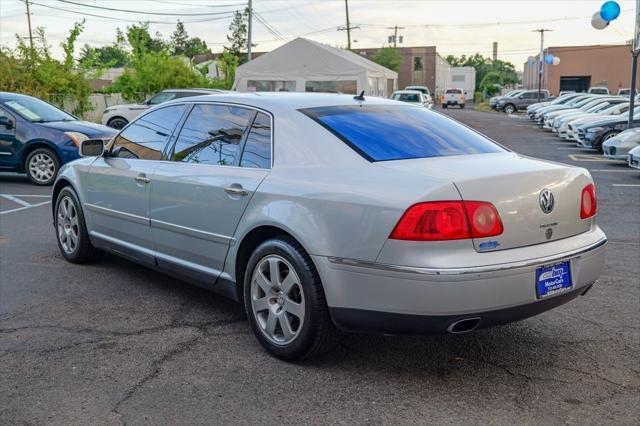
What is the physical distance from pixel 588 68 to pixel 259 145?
7196cm

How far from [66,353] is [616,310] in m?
3.70

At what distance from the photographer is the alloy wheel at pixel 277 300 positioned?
13.3 feet

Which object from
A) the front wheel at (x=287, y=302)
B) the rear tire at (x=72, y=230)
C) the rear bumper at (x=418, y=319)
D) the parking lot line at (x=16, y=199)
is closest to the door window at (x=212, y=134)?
the front wheel at (x=287, y=302)

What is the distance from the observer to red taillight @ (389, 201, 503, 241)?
11.6ft

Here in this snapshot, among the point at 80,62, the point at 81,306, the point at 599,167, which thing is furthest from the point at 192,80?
the point at 81,306

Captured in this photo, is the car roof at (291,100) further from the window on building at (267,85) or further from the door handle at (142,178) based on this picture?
the window on building at (267,85)

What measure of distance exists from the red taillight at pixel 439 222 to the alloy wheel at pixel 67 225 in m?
3.74

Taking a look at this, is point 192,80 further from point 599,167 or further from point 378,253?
point 378,253

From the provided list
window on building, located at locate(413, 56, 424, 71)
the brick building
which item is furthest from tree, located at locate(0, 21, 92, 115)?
window on building, located at locate(413, 56, 424, 71)

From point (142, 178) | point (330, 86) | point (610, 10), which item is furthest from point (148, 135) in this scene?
point (330, 86)

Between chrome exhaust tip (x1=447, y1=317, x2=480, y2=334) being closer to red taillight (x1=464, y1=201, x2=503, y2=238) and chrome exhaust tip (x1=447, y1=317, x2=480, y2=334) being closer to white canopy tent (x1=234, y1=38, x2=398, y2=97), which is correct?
red taillight (x1=464, y1=201, x2=503, y2=238)

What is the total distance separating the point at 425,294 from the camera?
350 centimetres

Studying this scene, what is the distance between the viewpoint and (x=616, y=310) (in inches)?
204

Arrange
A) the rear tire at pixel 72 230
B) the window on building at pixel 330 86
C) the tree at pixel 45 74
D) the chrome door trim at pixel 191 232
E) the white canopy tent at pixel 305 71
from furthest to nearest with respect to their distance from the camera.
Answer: the window on building at pixel 330 86 < the white canopy tent at pixel 305 71 < the tree at pixel 45 74 < the rear tire at pixel 72 230 < the chrome door trim at pixel 191 232
